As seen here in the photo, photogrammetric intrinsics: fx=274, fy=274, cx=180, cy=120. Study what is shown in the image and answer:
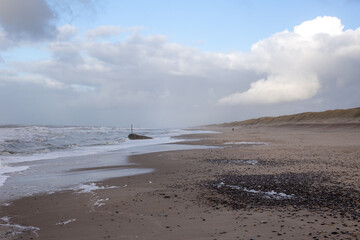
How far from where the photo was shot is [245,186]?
8.79 metres

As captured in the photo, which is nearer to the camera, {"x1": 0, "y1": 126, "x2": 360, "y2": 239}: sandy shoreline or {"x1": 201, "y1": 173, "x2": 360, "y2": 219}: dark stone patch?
{"x1": 0, "y1": 126, "x2": 360, "y2": 239}: sandy shoreline

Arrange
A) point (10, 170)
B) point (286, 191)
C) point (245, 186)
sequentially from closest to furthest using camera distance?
point (286, 191), point (245, 186), point (10, 170)

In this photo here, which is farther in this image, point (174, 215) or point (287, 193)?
point (287, 193)

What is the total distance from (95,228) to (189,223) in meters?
1.91

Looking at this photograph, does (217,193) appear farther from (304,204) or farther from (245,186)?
(304,204)

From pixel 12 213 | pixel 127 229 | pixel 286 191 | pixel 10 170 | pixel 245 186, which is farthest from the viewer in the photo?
pixel 10 170

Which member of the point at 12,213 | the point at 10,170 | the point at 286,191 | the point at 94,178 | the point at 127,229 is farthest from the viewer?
the point at 10,170

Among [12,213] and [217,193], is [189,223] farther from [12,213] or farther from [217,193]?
[12,213]

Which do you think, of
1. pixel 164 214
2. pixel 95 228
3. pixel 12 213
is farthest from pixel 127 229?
pixel 12 213

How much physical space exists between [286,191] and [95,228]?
537 cm

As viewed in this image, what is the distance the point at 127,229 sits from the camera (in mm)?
5457

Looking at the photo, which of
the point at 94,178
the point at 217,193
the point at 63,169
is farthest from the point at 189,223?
the point at 63,169

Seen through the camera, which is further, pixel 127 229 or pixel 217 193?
pixel 217 193

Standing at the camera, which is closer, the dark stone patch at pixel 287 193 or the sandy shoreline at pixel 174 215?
the sandy shoreline at pixel 174 215
